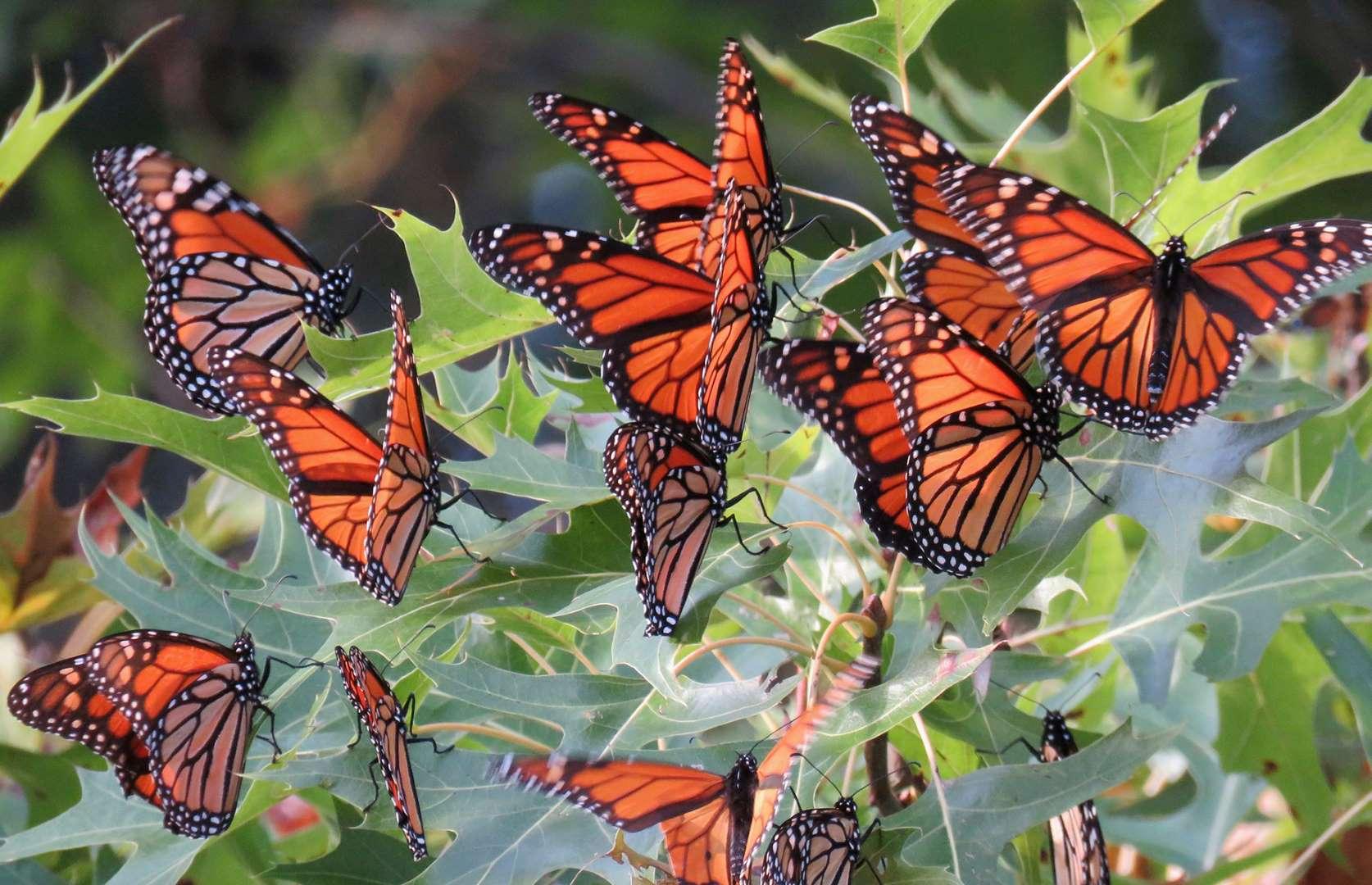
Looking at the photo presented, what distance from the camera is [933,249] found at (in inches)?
45.3

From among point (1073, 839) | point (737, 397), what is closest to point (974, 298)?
point (737, 397)

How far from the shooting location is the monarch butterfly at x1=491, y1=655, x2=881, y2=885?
97 centimetres

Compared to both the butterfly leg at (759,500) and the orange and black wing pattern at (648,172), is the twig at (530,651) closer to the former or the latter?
the butterfly leg at (759,500)

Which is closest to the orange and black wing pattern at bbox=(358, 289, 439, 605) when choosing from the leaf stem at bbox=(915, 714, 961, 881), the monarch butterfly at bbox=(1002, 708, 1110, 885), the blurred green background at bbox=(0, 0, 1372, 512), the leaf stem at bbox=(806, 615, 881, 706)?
the leaf stem at bbox=(806, 615, 881, 706)

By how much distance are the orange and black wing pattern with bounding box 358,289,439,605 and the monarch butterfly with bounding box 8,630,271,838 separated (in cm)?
21

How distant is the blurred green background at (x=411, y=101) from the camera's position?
424 centimetres

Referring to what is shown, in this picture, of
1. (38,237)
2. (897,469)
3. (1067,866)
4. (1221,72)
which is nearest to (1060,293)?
(897,469)

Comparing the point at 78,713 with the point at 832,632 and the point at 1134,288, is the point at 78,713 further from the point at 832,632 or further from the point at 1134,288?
the point at 1134,288

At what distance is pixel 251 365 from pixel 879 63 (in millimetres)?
670

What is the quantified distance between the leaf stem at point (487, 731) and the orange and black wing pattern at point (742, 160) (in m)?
0.47

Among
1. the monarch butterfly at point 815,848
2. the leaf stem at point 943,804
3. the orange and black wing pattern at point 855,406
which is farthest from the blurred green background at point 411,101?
the monarch butterfly at point 815,848

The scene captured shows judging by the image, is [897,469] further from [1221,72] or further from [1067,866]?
[1221,72]

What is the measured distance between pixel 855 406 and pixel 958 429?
0.10 m

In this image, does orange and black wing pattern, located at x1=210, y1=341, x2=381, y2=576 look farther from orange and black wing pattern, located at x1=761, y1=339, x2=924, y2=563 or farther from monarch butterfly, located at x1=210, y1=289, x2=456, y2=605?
orange and black wing pattern, located at x1=761, y1=339, x2=924, y2=563
